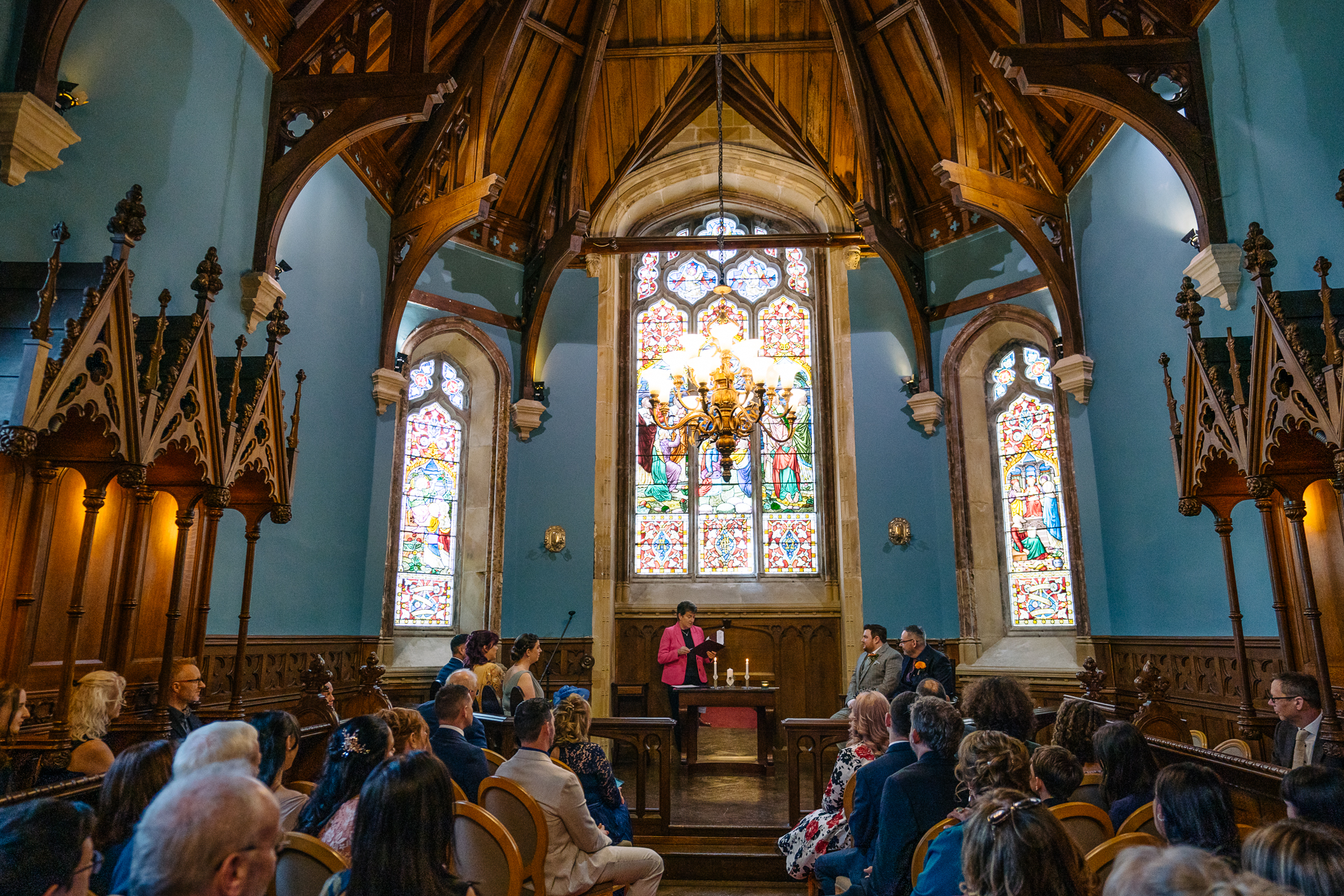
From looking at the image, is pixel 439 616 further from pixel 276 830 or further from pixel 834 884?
pixel 276 830

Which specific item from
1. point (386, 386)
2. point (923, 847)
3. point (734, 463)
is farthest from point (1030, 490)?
point (923, 847)

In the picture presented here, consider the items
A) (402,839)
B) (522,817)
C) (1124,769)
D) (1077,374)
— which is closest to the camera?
(402,839)

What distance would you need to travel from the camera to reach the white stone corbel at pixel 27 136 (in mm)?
4539

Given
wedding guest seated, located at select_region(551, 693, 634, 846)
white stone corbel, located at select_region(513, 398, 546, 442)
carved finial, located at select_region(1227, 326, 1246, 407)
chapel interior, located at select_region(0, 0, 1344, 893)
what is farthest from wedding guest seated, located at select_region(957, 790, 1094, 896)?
white stone corbel, located at select_region(513, 398, 546, 442)

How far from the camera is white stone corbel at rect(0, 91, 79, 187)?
14.9 ft

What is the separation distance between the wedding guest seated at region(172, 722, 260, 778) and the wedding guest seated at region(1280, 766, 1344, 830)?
2.81 m

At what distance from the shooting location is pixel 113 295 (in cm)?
414

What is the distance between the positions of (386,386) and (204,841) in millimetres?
7713

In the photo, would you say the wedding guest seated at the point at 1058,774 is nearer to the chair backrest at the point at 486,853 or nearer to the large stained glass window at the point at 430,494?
the chair backrest at the point at 486,853

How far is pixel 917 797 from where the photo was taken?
314 cm

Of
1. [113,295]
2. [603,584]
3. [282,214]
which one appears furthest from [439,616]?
[113,295]

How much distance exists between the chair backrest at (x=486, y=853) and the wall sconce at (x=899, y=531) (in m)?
7.37

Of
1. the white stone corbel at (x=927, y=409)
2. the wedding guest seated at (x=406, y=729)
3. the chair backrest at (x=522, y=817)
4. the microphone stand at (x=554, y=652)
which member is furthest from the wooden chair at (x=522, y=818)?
the white stone corbel at (x=927, y=409)

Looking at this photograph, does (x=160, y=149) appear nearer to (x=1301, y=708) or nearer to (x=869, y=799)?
(x=869, y=799)
